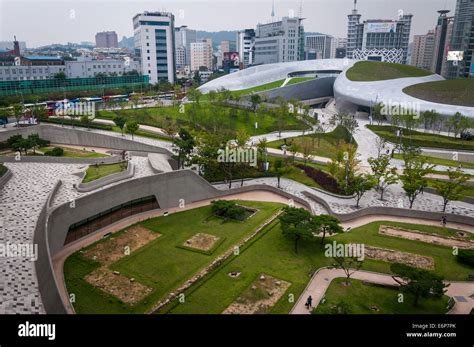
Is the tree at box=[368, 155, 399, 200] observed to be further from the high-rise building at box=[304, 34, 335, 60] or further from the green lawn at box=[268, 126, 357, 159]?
the high-rise building at box=[304, 34, 335, 60]

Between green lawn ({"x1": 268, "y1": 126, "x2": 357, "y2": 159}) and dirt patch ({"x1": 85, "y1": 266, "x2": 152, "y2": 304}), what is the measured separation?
20.4 metres

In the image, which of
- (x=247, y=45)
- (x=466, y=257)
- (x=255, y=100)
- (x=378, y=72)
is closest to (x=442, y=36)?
(x=247, y=45)

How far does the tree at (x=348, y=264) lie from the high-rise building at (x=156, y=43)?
7703 cm

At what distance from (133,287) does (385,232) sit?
14.4m

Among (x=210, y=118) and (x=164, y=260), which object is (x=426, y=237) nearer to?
(x=164, y=260)

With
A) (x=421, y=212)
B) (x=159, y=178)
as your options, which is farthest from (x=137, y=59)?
(x=421, y=212)

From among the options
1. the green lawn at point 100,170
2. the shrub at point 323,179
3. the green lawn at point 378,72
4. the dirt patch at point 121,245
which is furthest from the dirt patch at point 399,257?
the green lawn at point 378,72

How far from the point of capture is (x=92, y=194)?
68.9 feet

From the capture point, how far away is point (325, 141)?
40094mm

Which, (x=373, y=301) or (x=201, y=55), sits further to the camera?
(x=201, y=55)

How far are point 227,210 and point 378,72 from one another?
51.2 meters

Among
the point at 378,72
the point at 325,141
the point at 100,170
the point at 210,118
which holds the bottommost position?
the point at 325,141

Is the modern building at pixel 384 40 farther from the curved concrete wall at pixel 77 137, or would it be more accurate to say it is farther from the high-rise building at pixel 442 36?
the curved concrete wall at pixel 77 137

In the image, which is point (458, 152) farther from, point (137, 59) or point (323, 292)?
point (137, 59)
